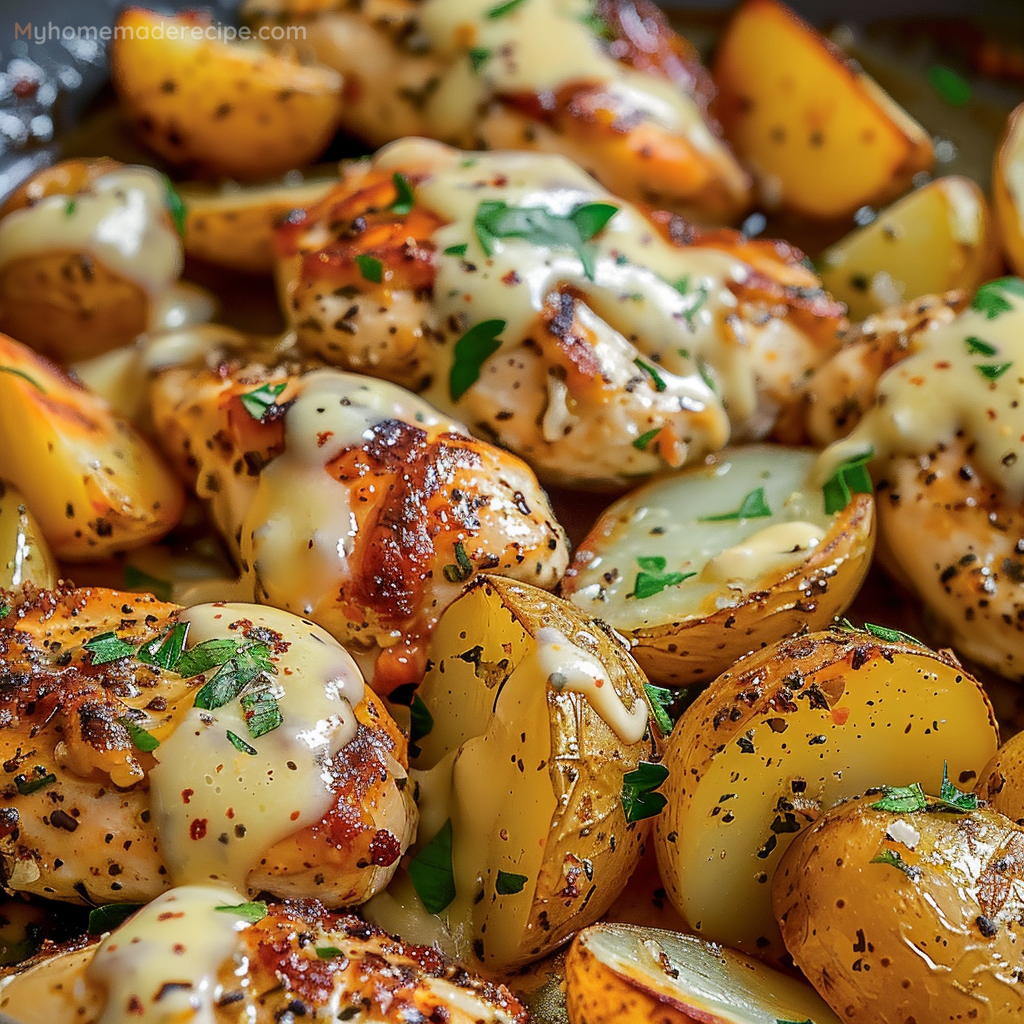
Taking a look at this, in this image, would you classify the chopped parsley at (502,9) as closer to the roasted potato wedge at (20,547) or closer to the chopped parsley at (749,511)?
the chopped parsley at (749,511)

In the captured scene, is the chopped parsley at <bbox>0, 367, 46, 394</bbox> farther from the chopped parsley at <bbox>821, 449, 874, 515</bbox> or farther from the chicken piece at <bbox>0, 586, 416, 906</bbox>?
the chopped parsley at <bbox>821, 449, 874, 515</bbox>

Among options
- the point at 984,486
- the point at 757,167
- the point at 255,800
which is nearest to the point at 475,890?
the point at 255,800

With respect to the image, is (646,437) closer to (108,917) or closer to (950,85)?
(108,917)

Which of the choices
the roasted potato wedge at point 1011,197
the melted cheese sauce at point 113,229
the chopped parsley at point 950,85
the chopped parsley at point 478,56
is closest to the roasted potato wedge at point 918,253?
the roasted potato wedge at point 1011,197

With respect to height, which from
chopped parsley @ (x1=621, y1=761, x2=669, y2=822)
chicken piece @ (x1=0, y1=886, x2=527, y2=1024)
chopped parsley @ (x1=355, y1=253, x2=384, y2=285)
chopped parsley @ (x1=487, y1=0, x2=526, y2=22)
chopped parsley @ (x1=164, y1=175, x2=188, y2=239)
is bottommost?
chicken piece @ (x1=0, y1=886, x2=527, y2=1024)

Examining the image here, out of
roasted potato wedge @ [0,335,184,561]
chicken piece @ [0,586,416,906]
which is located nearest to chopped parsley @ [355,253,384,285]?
roasted potato wedge @ [0,335,184,561]

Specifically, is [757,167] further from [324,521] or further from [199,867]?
[199,867]
